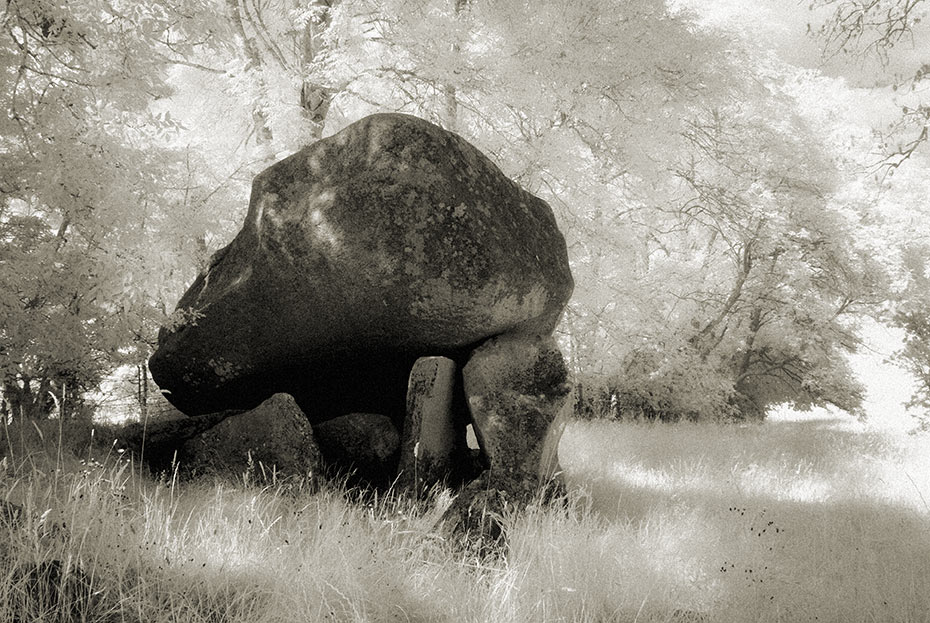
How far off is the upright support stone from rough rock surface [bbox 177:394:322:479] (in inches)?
24.6

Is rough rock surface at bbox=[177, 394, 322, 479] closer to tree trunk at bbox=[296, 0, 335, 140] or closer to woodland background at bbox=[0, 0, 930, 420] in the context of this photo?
woodland background at bbox=[0, 0, 930, 420]

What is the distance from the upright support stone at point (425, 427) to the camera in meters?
4.79

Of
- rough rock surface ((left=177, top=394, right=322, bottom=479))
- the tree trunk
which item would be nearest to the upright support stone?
rough rock surface ((left=177, top=394, right=322, bottom=479))

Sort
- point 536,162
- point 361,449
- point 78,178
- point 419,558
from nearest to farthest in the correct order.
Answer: point 419,558 → point 78,178 → point 361,449 → point 536,162

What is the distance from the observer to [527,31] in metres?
8.60

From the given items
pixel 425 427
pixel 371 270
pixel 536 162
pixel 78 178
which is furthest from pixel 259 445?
pixel 536 162

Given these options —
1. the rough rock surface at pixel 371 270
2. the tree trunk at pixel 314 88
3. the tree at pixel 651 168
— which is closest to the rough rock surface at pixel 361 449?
the rough rock surface at pixel 371 270

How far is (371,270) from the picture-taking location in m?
4.79

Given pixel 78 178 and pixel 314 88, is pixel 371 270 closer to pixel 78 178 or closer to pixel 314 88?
pixel 78 178

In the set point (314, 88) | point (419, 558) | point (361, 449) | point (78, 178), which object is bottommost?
point (419, 558)

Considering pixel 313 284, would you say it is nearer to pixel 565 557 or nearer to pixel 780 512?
pixel 565 557

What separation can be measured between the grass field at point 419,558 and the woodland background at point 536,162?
5.13 ft

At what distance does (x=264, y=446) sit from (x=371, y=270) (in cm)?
136

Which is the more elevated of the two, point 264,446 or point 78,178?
point 78,178
